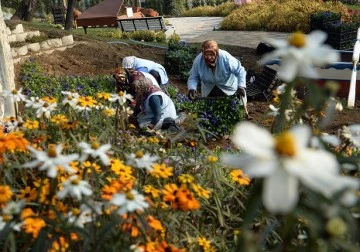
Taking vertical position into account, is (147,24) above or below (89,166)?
below

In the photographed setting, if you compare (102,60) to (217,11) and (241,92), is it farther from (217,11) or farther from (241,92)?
(217,11)

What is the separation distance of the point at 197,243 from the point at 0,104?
3211 millimetres

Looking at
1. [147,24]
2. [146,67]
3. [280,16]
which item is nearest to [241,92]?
[146,67]

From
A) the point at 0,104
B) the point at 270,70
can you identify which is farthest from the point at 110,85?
the point at 0,104

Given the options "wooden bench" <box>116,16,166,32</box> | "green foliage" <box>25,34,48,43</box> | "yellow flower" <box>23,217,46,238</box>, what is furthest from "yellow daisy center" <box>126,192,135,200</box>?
"wooden bench" <box>116,16,166,32</box>

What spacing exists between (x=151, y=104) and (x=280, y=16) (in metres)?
12.7

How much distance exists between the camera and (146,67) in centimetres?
684

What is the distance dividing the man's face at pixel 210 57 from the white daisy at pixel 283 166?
Result: 5127 mm

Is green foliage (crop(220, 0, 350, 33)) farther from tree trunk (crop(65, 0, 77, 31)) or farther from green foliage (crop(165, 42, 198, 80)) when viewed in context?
green foliage (crop(165, 42, 198, 80))

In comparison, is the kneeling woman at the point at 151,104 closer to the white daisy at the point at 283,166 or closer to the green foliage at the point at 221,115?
the green foliage at the point at 221,115

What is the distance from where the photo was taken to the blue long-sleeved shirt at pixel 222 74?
6.13m

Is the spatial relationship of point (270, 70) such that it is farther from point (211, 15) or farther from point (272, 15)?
point (211, 15)

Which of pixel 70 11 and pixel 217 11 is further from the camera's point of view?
pixel 217 11

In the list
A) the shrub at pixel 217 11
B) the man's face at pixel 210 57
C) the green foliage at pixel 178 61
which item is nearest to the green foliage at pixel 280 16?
the shrub at pixel 217 11
